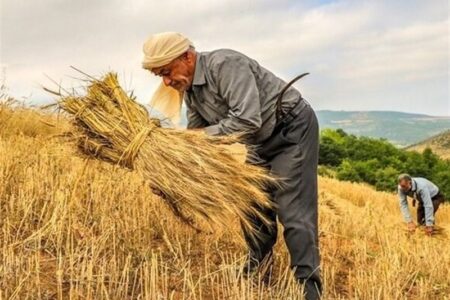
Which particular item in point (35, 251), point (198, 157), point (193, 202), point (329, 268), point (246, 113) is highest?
point (246, 113)

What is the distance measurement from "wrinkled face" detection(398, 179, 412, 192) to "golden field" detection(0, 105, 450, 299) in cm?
480

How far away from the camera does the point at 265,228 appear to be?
412 cm

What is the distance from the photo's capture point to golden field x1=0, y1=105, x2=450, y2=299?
3.30 meters

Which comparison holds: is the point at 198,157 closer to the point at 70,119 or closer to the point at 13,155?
the point at 70,119

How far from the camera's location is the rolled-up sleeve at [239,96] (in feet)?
11.2

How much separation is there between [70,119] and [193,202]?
974mm

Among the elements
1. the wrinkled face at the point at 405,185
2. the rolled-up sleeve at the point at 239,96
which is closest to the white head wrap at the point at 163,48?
the rolled-up sleeve at the point at 239,96

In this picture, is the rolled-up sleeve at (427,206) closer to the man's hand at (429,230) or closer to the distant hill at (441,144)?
the man's hand at (429,230)

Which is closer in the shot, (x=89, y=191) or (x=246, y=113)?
(x=246, y=113)

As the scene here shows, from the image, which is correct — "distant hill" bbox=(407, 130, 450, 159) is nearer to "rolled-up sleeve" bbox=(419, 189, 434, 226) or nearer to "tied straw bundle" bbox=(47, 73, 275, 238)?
"rolled-up sleeve" bbox=(419, 189, 434, 226)

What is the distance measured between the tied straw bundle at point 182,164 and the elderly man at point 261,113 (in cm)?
15

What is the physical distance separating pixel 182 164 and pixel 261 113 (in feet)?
1.88

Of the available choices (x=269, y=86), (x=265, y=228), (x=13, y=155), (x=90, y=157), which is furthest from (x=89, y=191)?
(x=269, y=86)

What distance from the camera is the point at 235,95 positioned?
3449 mm
